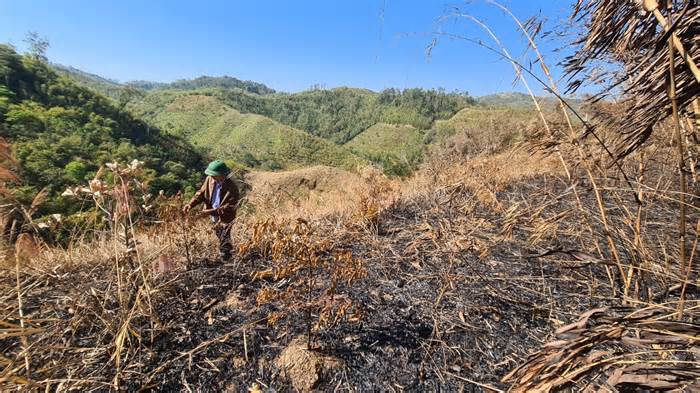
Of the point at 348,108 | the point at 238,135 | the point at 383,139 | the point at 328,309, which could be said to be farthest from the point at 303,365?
the point at 348,108

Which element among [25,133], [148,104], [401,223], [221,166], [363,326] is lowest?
[25,133]

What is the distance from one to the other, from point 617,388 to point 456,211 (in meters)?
3.05

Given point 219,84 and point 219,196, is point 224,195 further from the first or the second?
point 219,84

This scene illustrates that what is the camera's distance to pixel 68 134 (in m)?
30.6

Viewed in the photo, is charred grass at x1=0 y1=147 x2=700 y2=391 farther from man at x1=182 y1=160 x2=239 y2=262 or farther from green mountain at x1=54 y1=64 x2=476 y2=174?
green mountain at x1=54 y1=64 x2=476 y2=174

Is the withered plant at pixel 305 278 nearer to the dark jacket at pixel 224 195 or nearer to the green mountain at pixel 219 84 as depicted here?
the dark jacket at pixel 224 195

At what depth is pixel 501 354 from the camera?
5.47 feet

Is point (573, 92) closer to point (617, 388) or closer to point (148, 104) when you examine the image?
point (617, 388)

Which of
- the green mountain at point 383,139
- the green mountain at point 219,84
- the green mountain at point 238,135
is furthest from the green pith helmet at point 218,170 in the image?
the green mountain at point 219,84

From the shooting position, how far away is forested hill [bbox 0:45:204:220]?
23281 millimetres

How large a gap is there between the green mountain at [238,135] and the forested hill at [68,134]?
7.10 m

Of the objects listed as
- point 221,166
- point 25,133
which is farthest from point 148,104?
point 221,166

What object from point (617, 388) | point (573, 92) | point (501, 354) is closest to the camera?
point (617, 388)

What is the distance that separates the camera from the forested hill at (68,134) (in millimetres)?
23281
